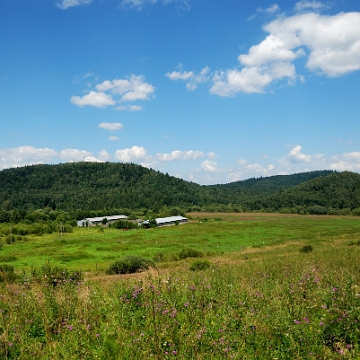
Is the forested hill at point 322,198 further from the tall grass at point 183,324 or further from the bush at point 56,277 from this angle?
the tall grass at point 183,324

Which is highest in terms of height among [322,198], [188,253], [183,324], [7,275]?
[183,324]

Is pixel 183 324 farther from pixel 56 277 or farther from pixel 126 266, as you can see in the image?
pixel 126 266

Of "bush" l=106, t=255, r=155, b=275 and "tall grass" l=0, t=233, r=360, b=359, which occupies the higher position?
"tall grass" l=0, t=233, r=360, b=359

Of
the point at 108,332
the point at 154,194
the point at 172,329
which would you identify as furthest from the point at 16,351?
the point at 154,194

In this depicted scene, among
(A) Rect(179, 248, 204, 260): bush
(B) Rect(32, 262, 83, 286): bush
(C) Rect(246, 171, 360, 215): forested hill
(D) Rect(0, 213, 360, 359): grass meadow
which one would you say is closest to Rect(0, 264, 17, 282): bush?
(D) Rect(0, 213, 360, 359): grass meadow

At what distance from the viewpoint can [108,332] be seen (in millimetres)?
5402

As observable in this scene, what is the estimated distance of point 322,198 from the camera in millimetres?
155875

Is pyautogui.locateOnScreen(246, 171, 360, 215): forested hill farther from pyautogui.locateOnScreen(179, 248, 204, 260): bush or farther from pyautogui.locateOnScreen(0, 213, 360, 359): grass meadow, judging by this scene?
pyautogui.locateOnScreen(0, 213, 360, 359): grass meadow

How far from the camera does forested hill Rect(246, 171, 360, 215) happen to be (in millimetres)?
142212

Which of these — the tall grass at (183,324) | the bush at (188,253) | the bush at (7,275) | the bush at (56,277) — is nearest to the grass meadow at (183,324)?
the tall grass at (183,324)

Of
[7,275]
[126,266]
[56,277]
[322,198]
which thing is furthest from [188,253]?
[322,198]

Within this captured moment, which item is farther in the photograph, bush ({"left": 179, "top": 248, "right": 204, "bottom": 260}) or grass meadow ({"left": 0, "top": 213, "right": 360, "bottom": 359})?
bush ({"left": 179, "top": 248, "right": 204, "bottom": 260})

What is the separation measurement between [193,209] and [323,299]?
163 m

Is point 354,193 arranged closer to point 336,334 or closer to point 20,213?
point 20,213
